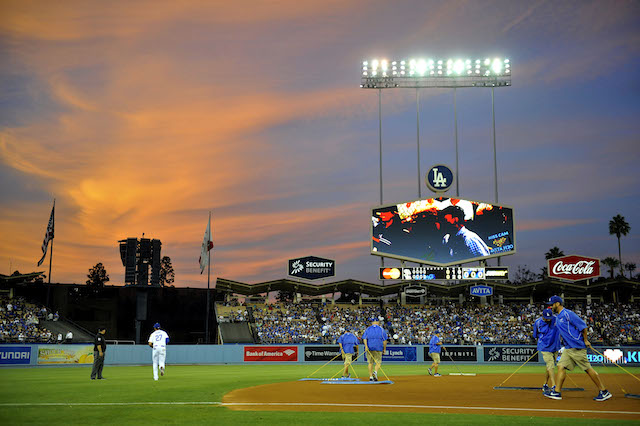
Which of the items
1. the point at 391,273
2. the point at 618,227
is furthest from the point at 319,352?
the point at 618,227

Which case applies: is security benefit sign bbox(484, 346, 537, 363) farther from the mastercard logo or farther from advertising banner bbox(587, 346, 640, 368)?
the mastercard logo

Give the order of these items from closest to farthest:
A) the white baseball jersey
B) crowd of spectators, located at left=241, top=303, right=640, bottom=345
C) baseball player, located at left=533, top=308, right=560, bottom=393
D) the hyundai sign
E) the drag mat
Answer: the drag mat
baseball player, located at left=533, top=308, right=560, bottom=393
the white baseball jersey
crowd of spectators, located at left=241, top=303, right=640, bottom=345
the hyundai sign

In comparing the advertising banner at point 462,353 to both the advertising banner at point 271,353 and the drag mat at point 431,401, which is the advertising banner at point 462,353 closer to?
the advertising banner at point 271,353

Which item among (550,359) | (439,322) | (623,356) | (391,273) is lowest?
(623,356)

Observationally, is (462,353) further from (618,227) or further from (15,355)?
(618,227)

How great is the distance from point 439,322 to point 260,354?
67.5ft

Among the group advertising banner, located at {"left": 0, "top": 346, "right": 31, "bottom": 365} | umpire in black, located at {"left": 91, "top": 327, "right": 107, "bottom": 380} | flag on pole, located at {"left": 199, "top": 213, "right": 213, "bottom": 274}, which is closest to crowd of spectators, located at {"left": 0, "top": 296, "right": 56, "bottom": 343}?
advertising banner, located at {"left": 0, "top": 346, "right": 31, "bottom": 365}

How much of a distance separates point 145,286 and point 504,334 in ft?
111

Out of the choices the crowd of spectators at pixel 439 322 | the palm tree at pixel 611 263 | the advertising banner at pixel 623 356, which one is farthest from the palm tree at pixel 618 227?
the advertising banner at pixel 623 356

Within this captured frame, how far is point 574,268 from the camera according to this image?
6144cm

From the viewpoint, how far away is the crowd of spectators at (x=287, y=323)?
55188 millimetres

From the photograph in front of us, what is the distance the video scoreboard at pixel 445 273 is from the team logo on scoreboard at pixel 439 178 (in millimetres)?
7106

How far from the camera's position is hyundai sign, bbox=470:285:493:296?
5878 cm

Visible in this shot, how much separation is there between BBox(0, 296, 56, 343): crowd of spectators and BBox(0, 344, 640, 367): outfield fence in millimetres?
5085
